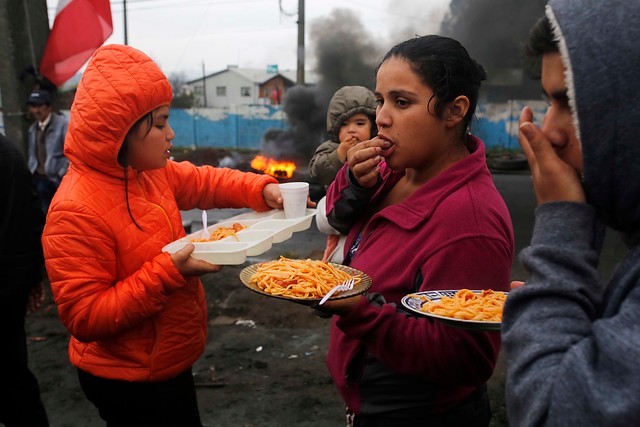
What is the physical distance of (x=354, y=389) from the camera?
2.12 m

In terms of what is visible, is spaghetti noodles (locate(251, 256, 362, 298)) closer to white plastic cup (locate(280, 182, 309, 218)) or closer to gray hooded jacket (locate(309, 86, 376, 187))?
Result: white plastic cup (locate(280, 182, 309, 218))

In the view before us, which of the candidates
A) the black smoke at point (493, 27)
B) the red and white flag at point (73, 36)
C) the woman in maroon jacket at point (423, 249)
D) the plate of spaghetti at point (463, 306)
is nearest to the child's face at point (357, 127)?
the woman in maroon jacket at point (423, 249)

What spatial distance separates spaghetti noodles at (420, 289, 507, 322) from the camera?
5.44ft

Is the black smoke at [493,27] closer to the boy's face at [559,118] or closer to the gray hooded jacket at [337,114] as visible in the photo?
the gray hooded jacket at [337,114]

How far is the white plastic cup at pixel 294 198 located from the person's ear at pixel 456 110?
1.28m

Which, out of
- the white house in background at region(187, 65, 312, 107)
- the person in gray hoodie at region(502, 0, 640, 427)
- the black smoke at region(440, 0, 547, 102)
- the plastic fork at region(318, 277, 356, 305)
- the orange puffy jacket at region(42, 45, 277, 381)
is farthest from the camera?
the white house in background at region(187, 65, 312, 107)

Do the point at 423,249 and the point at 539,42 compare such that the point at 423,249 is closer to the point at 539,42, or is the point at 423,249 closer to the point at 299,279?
the point at 299,279

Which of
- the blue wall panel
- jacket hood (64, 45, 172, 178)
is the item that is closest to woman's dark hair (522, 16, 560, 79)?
jacket hood (64, 45, 172, 178)

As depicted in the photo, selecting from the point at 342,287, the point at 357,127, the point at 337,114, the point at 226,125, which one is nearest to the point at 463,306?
the point at 342,287

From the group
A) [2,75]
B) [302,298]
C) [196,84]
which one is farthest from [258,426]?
[196,84]

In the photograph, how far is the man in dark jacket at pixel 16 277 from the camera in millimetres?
3102

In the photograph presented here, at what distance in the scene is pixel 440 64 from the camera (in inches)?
78.3

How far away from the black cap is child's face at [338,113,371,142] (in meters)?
5.85

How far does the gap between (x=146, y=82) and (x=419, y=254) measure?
156 cm
